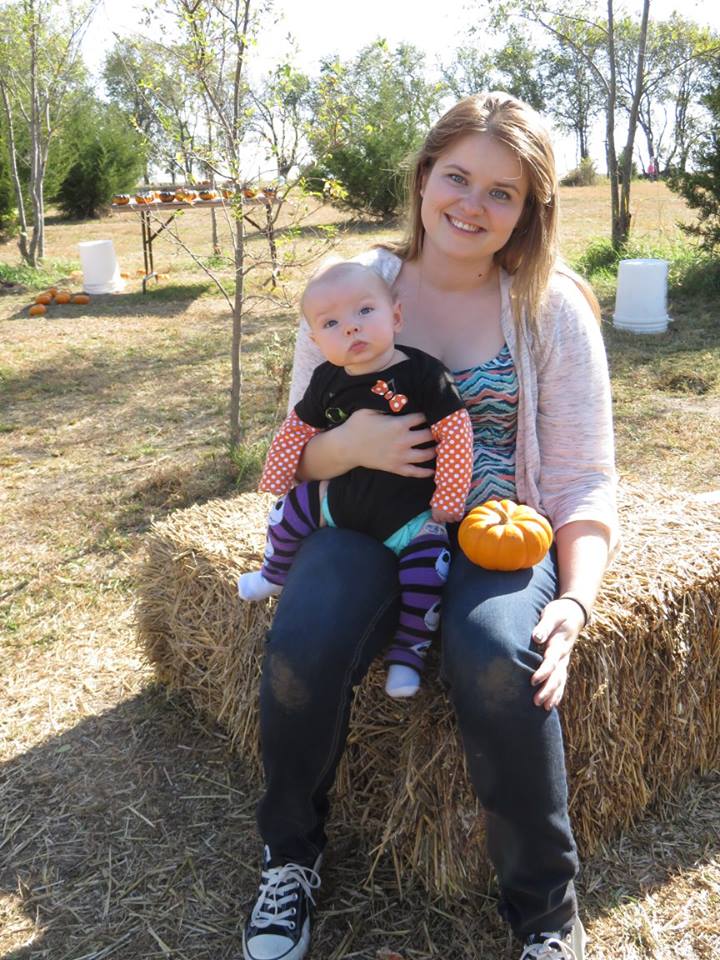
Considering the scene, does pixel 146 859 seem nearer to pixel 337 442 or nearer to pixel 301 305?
pixel 337 442

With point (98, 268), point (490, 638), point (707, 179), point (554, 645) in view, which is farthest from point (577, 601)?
point (98, 268)

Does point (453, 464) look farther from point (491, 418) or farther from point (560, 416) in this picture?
point (560, 416)

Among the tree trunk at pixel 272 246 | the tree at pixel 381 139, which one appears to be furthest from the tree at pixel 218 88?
the tree at pixel 381 139

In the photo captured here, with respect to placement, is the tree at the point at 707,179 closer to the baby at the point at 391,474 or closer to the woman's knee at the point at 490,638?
the baby at the point at 391,474

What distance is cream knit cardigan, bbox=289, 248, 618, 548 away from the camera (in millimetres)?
1997

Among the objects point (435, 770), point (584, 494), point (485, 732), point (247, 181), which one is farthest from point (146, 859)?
point (247, 181)

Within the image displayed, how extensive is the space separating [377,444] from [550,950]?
1026mm

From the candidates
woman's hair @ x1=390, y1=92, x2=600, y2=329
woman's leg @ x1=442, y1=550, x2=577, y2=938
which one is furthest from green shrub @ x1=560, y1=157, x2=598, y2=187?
woman's leg @ x1=442, y1=550, x2=577, y2=938

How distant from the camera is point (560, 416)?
6.60 ft

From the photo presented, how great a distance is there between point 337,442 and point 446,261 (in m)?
0.54

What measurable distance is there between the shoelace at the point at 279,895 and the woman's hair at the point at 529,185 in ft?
4.30

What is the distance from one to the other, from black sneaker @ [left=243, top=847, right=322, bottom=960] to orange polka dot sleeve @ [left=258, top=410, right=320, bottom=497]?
801 millimetres

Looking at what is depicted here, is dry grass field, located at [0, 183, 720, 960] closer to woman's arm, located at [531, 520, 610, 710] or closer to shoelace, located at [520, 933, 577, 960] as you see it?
shoelace, located at [520, 933, 577, 960]

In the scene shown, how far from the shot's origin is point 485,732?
5.22ft
